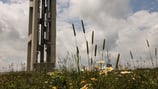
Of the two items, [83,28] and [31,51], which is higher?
[31,51]

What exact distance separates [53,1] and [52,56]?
3916 millimetres

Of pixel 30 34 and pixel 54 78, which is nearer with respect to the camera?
pixel 54 78

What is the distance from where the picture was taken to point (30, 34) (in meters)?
26.4

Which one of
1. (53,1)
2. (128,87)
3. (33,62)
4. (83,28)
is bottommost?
(128,87)

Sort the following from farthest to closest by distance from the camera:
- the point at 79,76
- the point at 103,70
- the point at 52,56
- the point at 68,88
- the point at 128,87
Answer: the point at 52,56 → the point at 79,76 → the point at 68,88 → the point at 103,70 → the point at 128,87

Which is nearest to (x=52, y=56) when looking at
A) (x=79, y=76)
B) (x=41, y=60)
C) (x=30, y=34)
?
(x=41, y=60)

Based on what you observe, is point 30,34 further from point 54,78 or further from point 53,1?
point 54,78

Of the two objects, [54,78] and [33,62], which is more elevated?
[33,62]

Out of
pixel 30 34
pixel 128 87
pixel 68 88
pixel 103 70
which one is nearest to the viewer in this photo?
pixel 128 87

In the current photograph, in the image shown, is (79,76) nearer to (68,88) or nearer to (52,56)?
(68,88)

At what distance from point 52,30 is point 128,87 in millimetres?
21500

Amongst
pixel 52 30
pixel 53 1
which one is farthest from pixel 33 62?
pixel 53 1

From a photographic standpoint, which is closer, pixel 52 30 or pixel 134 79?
pixel 134 79

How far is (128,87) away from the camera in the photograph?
336 cm
